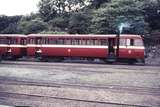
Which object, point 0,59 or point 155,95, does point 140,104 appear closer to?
point 155,95

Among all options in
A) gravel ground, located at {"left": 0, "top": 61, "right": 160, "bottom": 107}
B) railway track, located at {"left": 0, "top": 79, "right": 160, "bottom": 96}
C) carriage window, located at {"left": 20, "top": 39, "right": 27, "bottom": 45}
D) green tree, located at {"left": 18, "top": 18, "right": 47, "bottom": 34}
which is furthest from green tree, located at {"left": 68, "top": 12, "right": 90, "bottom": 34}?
railway track, located at {"left": 0, "top": 79, "right": 160, "bottom": 96}

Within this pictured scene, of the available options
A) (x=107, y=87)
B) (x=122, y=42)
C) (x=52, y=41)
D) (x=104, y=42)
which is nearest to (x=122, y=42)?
(x=122, y=42)

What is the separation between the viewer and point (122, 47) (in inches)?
1211

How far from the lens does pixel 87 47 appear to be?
31.9 m

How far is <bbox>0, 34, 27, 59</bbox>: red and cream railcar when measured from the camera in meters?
35.2

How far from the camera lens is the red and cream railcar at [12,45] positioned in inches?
1385

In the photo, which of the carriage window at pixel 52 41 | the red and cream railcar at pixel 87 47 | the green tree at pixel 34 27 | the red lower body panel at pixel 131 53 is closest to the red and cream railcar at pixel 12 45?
the red and cream railcar at pixel 87 47

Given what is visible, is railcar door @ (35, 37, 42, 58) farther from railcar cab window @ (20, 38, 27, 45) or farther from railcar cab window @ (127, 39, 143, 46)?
railcar cab window @ (127, 39, 143, 46)

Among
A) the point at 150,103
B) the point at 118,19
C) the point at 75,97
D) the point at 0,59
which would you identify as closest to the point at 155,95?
the point at 150,103

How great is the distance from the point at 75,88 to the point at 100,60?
17.5 meters

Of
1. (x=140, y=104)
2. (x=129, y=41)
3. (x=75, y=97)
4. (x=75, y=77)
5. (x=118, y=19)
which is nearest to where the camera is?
(x=140, y=104)

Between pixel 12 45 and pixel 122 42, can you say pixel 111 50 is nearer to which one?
pixel 122 42

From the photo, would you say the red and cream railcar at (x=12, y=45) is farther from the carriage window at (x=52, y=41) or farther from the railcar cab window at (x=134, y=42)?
the railcar cab window at (x=134, y=42)

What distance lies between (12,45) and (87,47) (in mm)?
7946
